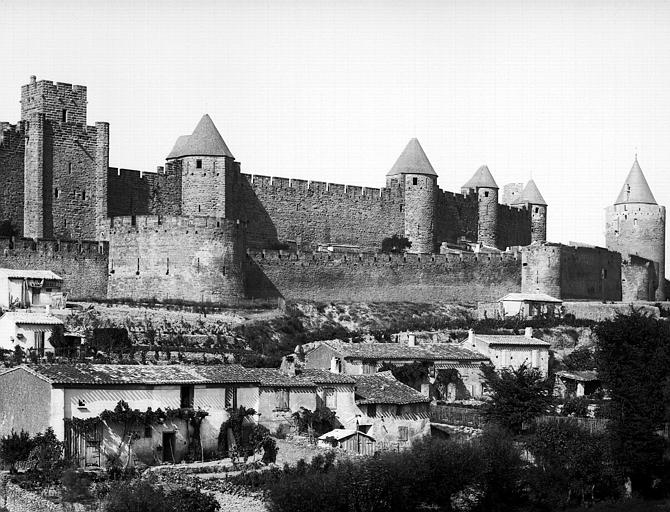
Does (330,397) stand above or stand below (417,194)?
below

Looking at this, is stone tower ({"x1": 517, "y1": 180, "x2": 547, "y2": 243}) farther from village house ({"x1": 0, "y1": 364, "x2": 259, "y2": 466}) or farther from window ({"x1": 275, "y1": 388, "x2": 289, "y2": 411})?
village house ({"x1": 0, "y1": 364, "x2": 259, "y2": 466})

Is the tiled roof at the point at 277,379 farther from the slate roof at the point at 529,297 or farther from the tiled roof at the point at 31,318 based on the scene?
the slate roof at the point at 529,297

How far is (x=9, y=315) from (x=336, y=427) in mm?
12246

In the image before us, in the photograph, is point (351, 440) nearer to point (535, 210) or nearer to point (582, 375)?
point (582, 375)

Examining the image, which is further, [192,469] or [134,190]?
[134,190]

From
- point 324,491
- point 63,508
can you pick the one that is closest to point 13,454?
point 63,508

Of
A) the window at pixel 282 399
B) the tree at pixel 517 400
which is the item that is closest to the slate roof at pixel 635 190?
the tree at pixel 517 400

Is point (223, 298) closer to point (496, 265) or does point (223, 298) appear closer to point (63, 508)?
point (496, 265)

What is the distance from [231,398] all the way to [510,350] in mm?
14303

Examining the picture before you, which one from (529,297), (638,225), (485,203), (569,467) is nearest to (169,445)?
(569,467)

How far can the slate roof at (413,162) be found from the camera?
71125 mm

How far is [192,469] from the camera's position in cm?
3650

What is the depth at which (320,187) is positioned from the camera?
2734 inches

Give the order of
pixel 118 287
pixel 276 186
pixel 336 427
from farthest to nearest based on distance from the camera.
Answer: pixel 276 186 < pixel 118 287 < pixel 336 427
